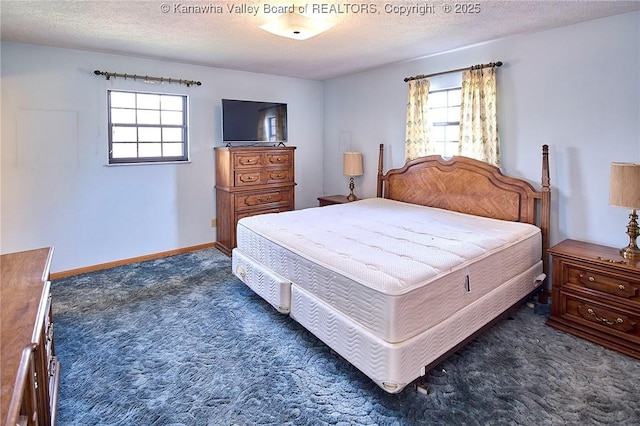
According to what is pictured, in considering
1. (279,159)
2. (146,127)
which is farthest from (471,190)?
(146,127)

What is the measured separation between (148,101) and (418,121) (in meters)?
3.16

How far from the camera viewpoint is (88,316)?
3.06 meters

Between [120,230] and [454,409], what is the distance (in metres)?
3.88

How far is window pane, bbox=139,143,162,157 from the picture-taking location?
447 cm

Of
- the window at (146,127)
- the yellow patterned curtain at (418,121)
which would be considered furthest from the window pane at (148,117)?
the yellow patterned curtain at (418,121)

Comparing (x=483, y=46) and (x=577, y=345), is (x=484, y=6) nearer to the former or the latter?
(x=483, y=46)

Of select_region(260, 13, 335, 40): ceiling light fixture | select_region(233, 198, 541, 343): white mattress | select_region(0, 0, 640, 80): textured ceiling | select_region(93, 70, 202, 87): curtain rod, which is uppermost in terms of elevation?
select_region(0, 0, 640, 80): textured ceiling

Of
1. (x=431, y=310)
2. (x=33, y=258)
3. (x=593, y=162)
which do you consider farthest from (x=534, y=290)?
(x=33, y=258)

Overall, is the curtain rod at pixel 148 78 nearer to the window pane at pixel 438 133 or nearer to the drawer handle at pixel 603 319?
the window pane at pixel 438 133

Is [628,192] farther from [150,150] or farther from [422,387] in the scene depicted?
[150,150]

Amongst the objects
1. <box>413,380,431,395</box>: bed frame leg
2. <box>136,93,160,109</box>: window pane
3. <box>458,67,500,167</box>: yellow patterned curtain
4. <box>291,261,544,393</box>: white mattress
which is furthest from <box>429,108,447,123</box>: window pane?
<box>136,93,160,109</box>: window pane

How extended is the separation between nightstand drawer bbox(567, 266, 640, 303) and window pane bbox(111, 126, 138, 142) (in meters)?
4.50

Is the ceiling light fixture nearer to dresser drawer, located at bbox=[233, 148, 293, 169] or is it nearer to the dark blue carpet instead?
dresser drawer, located at bbox=[233, 148, 293, 169]

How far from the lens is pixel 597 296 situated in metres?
2.63
